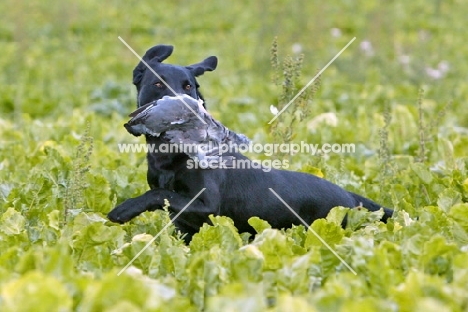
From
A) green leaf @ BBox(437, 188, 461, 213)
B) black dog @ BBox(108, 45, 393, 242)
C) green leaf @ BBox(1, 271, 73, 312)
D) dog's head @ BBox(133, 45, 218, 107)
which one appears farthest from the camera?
green leaf @ BBox(437, 188, 461, 213)

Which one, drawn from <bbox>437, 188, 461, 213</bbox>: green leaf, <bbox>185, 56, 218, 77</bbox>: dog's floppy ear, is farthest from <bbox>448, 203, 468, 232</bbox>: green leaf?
<bbox>185, 56, 218, 77</bbox>: dog's floppy ear

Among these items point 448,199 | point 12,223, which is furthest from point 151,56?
point 448,199

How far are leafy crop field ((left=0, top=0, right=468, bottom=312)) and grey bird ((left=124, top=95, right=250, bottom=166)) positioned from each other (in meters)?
0.41

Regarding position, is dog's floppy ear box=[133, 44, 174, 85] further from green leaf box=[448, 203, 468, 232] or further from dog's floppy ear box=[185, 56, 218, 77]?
green leaf box=[448, 203, 468, 232]

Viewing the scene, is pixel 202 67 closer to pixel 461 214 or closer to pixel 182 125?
pixel 182 125

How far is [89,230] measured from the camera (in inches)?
160

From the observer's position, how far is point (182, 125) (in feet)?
14.8

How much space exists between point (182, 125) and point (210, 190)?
393 mm

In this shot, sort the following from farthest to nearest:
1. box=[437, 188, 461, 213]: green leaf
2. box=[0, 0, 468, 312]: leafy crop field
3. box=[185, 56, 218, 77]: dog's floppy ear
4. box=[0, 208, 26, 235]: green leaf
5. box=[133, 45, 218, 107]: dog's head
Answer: box=[185, 56, 218, 77]: dog's floppy ear → box=[437, 188, 461, 213]: green leaf → box=[133, 45, 218, 107]: dog's head → box=[0, 208, 26, 235]: green leaf → box=[0, 0, 468, 312]: leafy crop field

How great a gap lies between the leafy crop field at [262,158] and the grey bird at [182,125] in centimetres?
41

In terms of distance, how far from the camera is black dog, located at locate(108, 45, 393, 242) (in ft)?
14.9

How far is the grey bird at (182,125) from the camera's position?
14.6 feet

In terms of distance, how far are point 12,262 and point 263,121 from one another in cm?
599

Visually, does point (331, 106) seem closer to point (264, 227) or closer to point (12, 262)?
point (264, 227)
